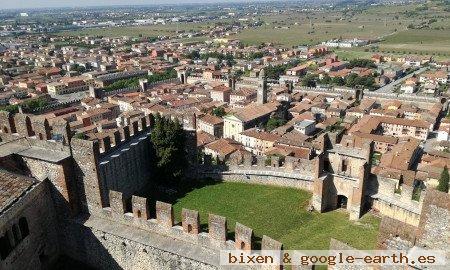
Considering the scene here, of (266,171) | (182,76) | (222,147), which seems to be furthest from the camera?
(182,76)

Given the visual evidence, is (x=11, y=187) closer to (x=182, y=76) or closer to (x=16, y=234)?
(x=16, y=234)

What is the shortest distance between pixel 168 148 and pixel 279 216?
6858 millimetres

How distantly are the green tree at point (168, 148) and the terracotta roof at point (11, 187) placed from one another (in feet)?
27.3

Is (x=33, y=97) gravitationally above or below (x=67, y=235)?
below

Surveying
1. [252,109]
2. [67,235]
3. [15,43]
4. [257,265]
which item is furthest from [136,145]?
[15,43]

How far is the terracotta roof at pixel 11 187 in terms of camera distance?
39.3ft

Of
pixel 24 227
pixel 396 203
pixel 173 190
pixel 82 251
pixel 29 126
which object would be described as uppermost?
pixel 29 126

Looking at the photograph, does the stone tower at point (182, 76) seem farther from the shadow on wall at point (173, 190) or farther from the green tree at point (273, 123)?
the shadow on wall at point (173, 190)

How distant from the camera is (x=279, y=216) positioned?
19203 mm

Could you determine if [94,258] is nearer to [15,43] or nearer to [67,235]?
[67,235]

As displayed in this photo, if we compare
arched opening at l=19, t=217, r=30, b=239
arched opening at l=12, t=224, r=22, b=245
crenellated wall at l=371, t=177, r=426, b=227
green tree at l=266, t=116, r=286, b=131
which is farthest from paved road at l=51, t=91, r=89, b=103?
crenellated wall at l=371, t=177, r=426, b=227

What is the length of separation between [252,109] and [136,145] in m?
42.4

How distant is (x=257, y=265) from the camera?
11664 millimetres

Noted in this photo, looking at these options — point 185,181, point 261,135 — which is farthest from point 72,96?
point 185,181
